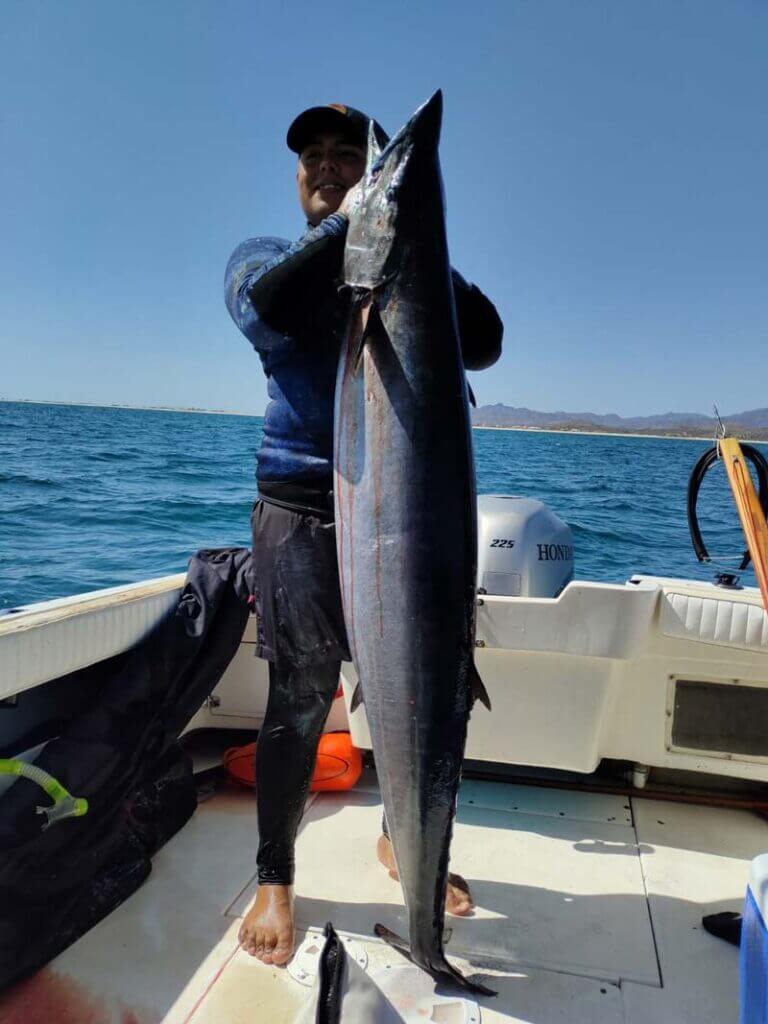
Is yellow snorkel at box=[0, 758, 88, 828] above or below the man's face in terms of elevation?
below

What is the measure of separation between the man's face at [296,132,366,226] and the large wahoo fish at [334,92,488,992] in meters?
0.52

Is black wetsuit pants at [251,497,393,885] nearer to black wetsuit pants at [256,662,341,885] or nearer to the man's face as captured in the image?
black wetsuit pants at [256,662,341,885]

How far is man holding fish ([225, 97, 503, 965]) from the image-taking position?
2.09 m

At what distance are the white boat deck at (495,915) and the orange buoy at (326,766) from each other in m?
0.07

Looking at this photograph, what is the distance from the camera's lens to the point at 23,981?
222cm

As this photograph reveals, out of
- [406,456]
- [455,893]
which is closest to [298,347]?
[406,456]

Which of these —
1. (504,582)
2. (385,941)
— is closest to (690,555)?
(504,582)

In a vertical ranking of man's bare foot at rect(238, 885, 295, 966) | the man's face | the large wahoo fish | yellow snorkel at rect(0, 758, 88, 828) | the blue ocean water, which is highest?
the man's face

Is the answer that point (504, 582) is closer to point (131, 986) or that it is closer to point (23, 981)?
point (131, 986)

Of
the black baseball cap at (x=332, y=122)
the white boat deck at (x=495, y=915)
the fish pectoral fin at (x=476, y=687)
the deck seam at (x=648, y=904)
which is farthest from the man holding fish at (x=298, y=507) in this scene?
the deck seam at (x=648, y=904)

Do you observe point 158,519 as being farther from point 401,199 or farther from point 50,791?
point 401,199

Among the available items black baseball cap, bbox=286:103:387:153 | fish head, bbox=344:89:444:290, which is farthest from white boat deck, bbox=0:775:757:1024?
black baseball cap, bbox=286:103:387:153

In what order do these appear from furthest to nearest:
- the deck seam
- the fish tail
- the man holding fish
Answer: the deck seam
the man holding fish
the fish tail

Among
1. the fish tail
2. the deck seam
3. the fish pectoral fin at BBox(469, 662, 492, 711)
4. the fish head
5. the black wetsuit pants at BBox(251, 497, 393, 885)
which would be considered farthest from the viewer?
the deck seam
